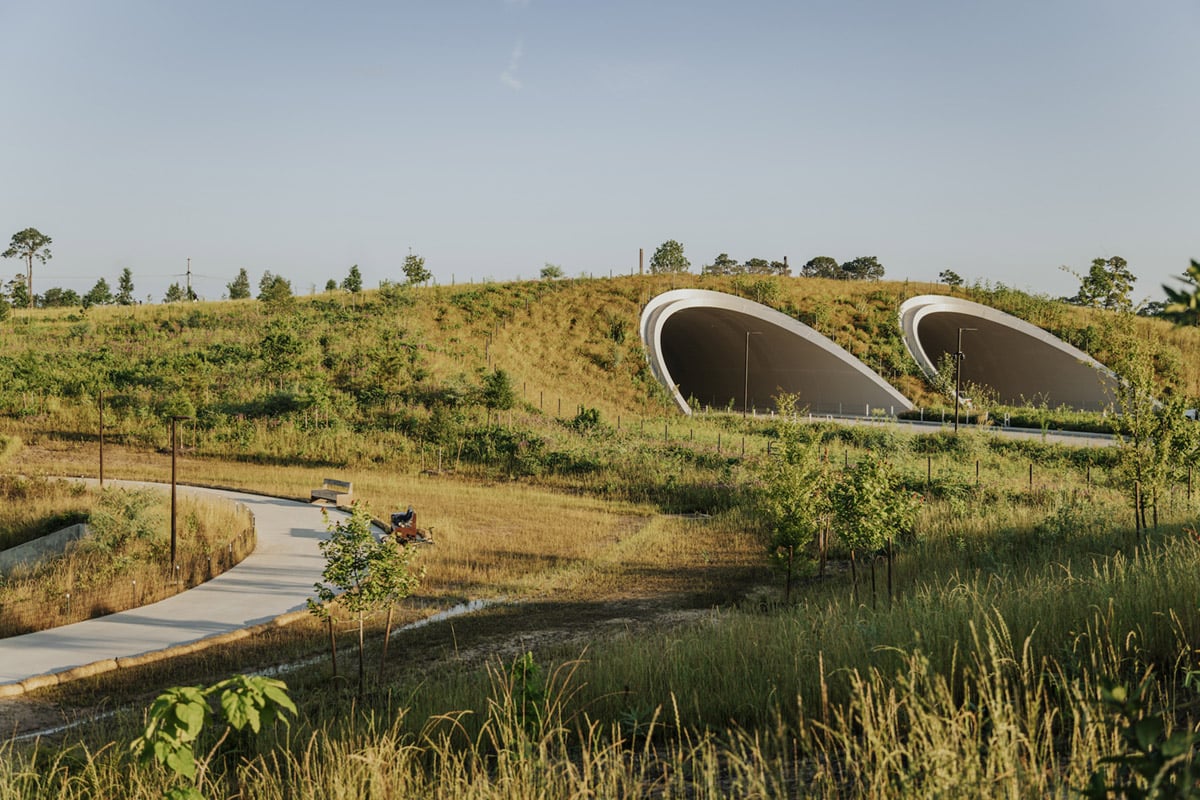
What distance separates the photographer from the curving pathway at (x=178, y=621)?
11633 millimetres

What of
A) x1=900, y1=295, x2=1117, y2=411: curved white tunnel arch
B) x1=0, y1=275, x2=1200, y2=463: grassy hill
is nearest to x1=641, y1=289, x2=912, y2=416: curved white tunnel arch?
x1=0, y1=275, x2=1200, y2=463: grassy hill

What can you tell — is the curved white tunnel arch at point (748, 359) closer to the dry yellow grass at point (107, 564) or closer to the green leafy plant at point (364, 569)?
the dry yellow grass at point (107, 564)

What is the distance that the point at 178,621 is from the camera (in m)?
13.8

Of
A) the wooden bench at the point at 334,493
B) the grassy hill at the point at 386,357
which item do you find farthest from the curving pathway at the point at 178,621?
the grassy hill at the point at 386,357

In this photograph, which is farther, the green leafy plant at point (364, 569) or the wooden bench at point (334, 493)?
the wooden bench at point (334, 493)

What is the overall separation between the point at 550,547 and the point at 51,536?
11.7m

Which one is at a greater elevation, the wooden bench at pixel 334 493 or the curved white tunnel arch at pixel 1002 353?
the curved white tunnel arch at pixel 1002 353

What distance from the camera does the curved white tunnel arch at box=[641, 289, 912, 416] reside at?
144 feet

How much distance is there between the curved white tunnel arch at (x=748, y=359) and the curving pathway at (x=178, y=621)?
25882 millimetres

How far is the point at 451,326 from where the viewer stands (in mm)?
46594

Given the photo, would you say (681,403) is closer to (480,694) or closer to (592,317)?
(592,317)

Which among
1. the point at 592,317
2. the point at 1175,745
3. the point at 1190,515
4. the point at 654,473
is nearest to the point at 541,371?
the point at 592,317

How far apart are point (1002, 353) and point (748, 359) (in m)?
14.8

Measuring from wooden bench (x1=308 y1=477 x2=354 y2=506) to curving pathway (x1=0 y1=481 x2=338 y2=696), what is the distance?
3.68 m
